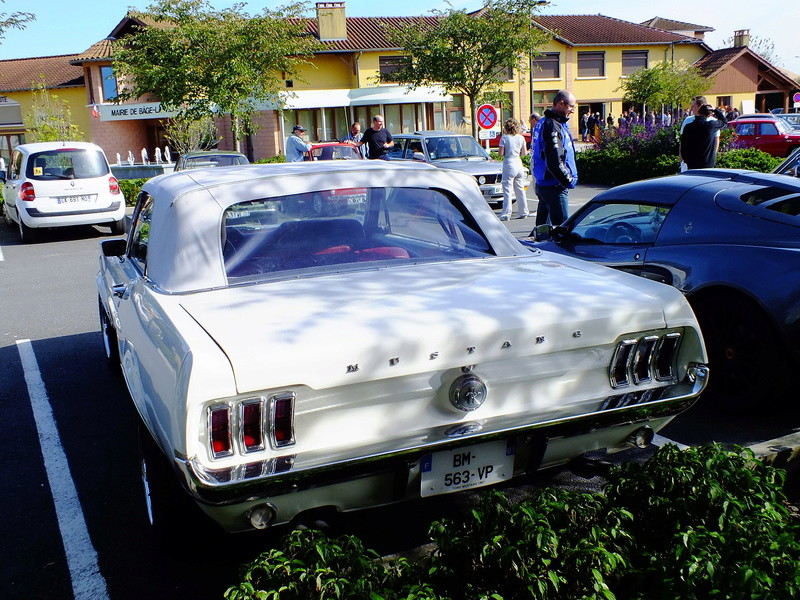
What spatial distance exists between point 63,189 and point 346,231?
12626 mm

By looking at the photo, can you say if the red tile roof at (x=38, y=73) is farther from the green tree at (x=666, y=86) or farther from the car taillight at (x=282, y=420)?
the car taillight at (x=282, y=420)

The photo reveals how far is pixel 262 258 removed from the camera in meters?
3.92

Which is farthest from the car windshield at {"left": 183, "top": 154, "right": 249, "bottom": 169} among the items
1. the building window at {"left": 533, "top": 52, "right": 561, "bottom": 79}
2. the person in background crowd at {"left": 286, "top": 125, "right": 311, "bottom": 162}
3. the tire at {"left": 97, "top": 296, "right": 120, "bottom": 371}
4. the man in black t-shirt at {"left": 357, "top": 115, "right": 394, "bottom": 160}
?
Result: the building window at {"left": 533, "top": 52, "right": 561, "bottom": 79}

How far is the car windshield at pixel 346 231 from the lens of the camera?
13.0 feet

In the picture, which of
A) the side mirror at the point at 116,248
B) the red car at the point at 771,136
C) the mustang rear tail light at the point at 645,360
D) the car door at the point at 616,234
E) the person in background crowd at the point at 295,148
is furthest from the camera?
the red car at the point at 771,136

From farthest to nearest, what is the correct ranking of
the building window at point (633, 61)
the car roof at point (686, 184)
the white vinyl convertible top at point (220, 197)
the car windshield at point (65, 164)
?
the building window at point (633, 61)
the car windshield at point (65, 164)
the car roof at point (686, 184)
the white vinyl convertible top at point (220, 197)

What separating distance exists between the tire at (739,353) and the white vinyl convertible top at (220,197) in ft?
4.49

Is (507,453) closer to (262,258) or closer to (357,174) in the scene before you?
(262,258)

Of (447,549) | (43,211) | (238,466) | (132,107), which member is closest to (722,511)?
(447,549)

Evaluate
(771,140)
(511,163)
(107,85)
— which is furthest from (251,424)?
(107,85)

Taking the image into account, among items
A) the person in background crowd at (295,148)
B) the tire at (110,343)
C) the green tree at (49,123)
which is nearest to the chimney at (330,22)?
the green tree at (49,123)

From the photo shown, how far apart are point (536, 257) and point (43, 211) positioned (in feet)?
42.9

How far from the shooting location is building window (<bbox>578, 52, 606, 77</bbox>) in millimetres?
56406

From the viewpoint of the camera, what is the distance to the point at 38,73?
193 feet
